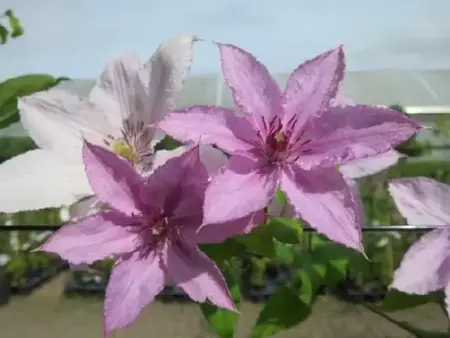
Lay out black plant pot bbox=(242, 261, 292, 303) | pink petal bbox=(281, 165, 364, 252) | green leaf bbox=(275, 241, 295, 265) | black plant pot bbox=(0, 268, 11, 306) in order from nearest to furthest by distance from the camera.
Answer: pink petal bbox=(281, 165, 364, 252) < green leaf bbox=(275, 241, 295, 265) < black plant pot bbox=(242, 261, 292, 303) < black plant pot bbox=(0, 268, 11, 306)

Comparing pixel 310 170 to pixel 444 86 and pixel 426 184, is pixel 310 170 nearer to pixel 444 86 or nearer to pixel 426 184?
pixel 426 184

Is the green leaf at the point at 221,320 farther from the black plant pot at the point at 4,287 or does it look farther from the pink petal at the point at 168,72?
the black plant pot at the point at 4,287

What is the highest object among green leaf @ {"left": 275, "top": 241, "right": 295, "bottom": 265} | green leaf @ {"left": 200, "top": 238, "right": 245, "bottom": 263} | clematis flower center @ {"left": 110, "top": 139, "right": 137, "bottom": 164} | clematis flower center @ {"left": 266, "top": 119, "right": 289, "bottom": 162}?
clematis flower center @ {"left": 266, "top": 119, "right": 289, "bottom": 162}

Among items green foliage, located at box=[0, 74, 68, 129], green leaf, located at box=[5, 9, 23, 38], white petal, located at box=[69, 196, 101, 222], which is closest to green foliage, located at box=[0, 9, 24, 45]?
green leaf, located at box=[5, 9, 23, 38]

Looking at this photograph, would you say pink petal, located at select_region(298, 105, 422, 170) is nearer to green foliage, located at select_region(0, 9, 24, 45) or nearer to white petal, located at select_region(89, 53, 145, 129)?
white petal, located at select_region(89, 53, 145, 129)

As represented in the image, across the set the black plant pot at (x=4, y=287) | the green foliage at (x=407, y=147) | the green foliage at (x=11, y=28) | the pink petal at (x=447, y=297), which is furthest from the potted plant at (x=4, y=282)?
the pink petal at (x=447, y=297)

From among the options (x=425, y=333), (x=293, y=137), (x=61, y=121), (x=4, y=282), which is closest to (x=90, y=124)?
(x=61, y=121)

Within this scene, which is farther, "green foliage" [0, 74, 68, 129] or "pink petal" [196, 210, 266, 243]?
"green foliage" [0, 74, 68, 129]

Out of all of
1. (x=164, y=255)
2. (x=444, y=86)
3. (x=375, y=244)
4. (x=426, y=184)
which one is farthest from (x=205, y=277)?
(x=444, y=86)
